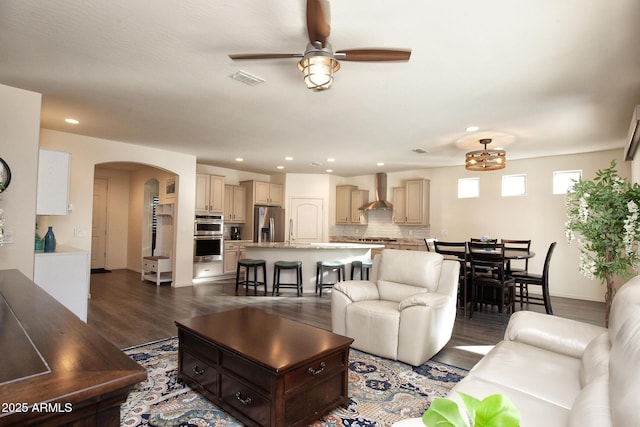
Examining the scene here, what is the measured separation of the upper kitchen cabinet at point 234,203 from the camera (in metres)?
8.20

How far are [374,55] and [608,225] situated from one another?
190cm

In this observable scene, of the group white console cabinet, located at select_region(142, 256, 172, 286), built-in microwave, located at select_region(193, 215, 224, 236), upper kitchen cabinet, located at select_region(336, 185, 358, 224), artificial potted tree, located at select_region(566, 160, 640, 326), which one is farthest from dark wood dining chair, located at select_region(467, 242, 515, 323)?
white console cabinet, located at select_region(142, 256, 172, 286)

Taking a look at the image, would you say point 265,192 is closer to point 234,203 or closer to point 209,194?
point 234,203

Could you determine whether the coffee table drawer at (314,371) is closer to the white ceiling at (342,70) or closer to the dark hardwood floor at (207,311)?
the dark hardwood floor at (207,311)

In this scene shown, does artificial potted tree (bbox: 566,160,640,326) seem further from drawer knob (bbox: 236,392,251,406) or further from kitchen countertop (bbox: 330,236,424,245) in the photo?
kitchen countertop (bbox: 330,236,424,245)

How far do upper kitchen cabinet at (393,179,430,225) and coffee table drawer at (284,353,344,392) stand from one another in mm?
6078

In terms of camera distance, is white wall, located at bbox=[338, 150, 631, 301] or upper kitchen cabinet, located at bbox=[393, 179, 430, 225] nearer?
white wall, located at bbox=[338, 150, 631, 301]

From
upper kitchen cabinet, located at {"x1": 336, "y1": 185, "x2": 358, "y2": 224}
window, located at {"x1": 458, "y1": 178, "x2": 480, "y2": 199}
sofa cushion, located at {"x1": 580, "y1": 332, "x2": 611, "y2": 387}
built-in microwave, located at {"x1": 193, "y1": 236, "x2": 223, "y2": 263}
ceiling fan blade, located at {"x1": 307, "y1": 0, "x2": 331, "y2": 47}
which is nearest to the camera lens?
sofa cushion, located at {"x1": 580, "y1": 332, "x2": 611, "y2": 387}

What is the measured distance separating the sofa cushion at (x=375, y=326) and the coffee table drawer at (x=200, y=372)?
1.25m

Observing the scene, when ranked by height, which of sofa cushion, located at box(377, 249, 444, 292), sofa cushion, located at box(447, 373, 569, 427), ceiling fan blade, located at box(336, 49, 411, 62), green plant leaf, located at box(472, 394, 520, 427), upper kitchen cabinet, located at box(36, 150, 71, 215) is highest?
ceiling fan blade, located at box(336, 49, 411, 62)

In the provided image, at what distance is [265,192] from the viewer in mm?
8695

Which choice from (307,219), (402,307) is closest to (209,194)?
(307,219)

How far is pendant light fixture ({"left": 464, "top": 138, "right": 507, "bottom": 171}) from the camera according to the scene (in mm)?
4867

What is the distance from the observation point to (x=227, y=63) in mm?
2893
